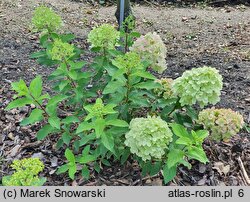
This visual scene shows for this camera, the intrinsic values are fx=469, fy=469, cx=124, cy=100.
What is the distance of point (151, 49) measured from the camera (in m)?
2.59

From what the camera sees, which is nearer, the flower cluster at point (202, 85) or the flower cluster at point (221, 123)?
the flower cluster at point (202, 85)

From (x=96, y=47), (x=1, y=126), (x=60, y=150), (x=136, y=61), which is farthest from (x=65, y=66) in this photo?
(x=1, y=126)

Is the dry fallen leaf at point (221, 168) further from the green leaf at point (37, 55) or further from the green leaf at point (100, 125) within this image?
the green leaf at point (37, 55)

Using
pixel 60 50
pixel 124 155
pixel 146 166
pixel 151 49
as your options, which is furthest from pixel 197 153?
pixel 60 50

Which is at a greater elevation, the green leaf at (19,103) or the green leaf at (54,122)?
the green leaf at (19,103)

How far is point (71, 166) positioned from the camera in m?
2.38

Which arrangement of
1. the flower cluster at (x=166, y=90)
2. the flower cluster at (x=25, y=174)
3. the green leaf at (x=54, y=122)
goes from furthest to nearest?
the flower cluster at (x=166, y=90), the green leaf at (x=54, y=122), the flower cluster at (x=25, y=174)

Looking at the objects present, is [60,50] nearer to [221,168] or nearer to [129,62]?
[129,62]

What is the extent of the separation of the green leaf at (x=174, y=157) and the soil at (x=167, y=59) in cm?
42

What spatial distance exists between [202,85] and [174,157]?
1.25ft

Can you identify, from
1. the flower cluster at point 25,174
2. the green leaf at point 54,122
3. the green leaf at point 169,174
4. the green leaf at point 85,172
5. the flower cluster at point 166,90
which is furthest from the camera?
the flower cluster at point 166,90

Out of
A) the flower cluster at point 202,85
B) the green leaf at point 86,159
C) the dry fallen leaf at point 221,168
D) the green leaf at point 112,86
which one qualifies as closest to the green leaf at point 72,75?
the green leaf at point 112,86

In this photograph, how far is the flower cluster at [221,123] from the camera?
99.1 inches

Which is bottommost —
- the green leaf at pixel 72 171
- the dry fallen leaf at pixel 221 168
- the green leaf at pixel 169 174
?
the dry fallen leaf at pixel 221 168
